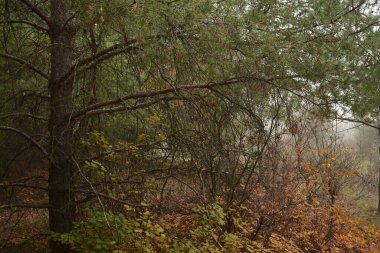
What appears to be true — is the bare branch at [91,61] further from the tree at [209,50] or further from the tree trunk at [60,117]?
the tree trunk at [60,117]

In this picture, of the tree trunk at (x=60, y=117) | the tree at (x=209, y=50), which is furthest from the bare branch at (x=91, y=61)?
the tree trunk at (x=60, y=117)

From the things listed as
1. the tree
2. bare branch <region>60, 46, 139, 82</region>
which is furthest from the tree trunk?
bare branch <region>60, 46, 139, 82</region>

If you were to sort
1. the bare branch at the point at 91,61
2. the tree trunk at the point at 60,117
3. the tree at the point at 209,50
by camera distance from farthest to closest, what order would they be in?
the tree trunk at the point at 60,117, the bare branch at the point at 91,61, the tree at the point at 209,50

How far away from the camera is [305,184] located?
9078mm

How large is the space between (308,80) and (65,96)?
306 centimetres

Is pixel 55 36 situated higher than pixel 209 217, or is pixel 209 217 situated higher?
pixel 55 36

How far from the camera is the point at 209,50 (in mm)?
4078

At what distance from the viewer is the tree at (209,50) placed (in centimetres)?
380

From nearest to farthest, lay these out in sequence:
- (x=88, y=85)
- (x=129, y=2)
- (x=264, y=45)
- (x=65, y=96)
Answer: (x=129, y=2), (x=264, y=45), (x=65, y=96), (x=88, y=85)

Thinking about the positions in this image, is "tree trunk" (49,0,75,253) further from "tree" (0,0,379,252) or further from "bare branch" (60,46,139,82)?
"bare branch" (60,46,139,82)

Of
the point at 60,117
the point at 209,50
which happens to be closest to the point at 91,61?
the point at 60,117

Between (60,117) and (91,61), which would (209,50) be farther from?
(60,117)

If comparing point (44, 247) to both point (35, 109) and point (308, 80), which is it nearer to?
point (35, 109)

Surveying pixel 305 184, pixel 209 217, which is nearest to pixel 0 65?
pixel 209 217
